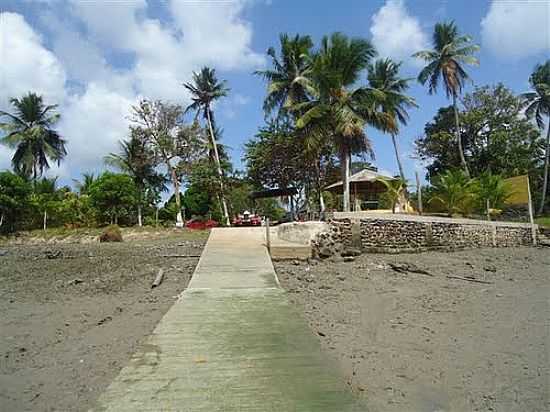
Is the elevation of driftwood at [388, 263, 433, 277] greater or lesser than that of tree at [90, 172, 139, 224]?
lesser

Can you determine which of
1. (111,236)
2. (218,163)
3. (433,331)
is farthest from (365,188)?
(433,331)

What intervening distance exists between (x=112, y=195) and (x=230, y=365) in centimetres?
2259

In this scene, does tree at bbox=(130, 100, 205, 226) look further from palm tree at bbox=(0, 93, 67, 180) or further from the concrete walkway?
the concrete walkway

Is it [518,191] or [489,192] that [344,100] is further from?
[518,191]

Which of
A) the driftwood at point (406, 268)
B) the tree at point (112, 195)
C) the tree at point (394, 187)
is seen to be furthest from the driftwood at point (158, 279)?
the tree at point (112, 195)

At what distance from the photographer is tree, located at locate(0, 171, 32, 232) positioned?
23422 mm

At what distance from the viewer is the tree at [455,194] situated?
19.0 m

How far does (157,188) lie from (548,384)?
3201 centimetres

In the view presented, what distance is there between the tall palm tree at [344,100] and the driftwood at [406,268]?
6.35 m

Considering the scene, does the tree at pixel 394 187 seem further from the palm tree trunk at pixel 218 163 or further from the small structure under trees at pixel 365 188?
the palm tree trunk at pixel 218 163

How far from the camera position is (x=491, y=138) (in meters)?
32.3

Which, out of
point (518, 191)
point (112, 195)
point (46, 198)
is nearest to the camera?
point (518, 191)

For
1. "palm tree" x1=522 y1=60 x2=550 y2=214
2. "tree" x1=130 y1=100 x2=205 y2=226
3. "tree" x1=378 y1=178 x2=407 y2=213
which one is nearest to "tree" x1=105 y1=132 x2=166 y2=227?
"tree" x1=130 y1=100 x2=205 y2=226

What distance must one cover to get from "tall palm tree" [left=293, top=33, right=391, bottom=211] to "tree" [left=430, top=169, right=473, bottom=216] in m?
3.52
